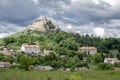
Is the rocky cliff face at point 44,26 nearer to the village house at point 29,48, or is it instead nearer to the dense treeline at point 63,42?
the dense treeline at point 63,42

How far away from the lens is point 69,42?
4555 inches

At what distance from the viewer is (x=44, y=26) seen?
157250 mm

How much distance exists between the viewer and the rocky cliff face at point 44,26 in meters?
155

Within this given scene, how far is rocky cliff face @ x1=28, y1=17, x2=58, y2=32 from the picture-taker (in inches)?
6086

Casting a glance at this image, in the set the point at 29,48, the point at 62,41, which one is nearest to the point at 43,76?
the point at 29,48

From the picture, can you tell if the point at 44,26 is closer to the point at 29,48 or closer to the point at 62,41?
the point at 62,41

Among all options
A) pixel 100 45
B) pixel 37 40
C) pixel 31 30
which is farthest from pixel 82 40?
pixel 31 30

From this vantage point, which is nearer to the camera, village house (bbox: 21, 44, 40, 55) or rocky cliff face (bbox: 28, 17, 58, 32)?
village house (bbox: 21, 44, 40, 55)

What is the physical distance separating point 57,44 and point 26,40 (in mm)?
17789

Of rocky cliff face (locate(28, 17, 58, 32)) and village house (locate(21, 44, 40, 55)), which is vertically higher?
rocky cliff face (locate(28, 17, 58, 32))

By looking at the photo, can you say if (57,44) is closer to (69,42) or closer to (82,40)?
(69,42)

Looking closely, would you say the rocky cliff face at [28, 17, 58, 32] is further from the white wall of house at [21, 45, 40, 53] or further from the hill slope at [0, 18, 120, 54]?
the white wall of house at [21, 45, 40, 53]

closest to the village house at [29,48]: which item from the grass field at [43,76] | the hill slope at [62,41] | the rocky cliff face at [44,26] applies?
the hill slope at [62,41]

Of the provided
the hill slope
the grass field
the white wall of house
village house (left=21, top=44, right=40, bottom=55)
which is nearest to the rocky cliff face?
the hill slope
